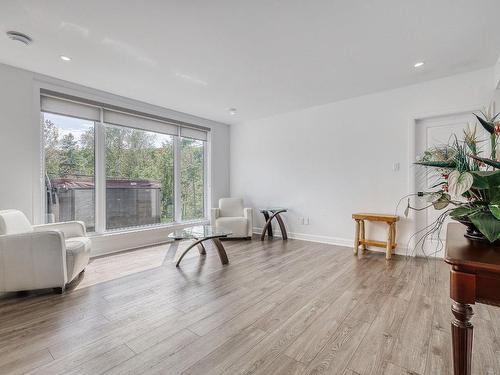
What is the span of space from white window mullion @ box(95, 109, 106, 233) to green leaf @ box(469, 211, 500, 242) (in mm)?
4339

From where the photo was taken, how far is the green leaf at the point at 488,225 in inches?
39.2

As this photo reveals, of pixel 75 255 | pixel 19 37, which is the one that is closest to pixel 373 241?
pixel 75 255

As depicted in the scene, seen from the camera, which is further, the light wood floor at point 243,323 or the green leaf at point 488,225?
the light wood floor at point 243,323

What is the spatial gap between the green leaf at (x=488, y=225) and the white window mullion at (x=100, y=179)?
4.34 m

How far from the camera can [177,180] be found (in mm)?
4949

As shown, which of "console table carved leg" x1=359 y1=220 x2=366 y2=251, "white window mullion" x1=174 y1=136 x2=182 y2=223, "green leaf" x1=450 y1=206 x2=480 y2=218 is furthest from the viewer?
"white window mullion" x1=174 y1=136 x2=182 y2=223

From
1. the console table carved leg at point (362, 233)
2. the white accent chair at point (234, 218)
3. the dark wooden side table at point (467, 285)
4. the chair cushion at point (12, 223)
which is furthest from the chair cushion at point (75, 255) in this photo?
the console table carved leg at point (362, 233)

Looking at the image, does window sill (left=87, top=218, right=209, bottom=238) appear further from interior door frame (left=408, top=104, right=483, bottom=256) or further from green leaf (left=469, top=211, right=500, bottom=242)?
green leaf (left=469, top=211, right=500, bottom=242)

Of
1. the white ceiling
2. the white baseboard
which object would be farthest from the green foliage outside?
the white baseboard

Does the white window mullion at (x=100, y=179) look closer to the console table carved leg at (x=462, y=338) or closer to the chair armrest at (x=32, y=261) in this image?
the chair armrest at (x=32, y=261)

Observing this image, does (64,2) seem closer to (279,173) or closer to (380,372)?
(380,372)

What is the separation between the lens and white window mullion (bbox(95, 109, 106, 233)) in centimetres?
386

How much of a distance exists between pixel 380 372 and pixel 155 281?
2239 millimetres

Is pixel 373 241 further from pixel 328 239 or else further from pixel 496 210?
pixel 496 210
